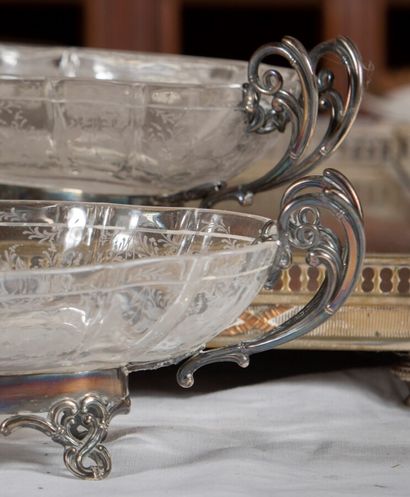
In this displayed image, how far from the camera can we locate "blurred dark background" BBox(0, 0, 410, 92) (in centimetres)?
228

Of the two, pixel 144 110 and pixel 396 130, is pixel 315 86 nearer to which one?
pixel 144 110

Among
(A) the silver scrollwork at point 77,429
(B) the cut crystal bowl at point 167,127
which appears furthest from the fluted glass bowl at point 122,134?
(A) the silver scrollwork at point 77,429

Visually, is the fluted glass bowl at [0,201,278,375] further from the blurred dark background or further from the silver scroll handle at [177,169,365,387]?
the blurred dark background

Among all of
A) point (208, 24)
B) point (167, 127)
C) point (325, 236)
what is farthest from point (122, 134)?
point (208, 24)

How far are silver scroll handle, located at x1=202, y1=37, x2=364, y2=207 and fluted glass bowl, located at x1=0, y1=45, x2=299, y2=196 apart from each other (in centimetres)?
2

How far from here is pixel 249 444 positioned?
59 centimetres

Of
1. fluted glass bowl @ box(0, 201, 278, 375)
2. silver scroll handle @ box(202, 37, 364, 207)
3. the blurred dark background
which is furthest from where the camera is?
the blurred dark background

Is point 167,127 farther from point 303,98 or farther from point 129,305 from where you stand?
point 129,305

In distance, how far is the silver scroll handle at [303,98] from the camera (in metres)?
0.63

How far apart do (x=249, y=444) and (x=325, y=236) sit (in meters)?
0.13

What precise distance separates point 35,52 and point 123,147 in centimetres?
28

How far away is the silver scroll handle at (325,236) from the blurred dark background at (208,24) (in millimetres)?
1658

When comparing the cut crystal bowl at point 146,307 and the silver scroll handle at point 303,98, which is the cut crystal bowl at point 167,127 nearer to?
the silver scroll handle at point 303,98

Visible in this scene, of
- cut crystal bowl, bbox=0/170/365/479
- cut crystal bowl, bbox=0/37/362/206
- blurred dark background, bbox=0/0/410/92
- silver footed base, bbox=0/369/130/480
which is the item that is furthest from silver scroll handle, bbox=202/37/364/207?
blurred dark background, bbox=0/0/410/92
